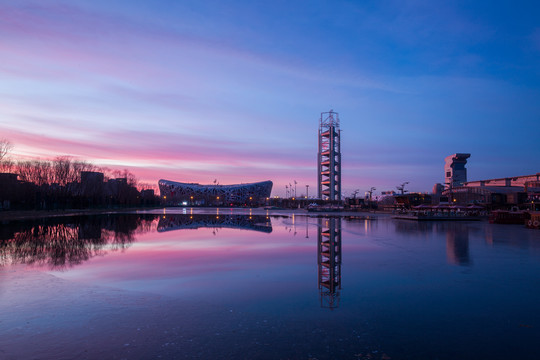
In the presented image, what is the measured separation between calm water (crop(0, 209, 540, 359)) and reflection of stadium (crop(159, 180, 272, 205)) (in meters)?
156

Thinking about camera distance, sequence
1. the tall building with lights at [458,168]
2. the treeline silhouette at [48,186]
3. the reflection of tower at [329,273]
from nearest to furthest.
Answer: the reflection of tower at [329,273], the treeline silhouette at [48,186], the tall building with lights at [458,168]

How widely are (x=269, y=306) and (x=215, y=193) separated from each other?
17007 centimetres

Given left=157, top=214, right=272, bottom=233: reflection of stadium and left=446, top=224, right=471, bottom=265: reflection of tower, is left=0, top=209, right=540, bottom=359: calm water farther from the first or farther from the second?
left=157, top=214, right=272, bottom=233: reflection of stadium

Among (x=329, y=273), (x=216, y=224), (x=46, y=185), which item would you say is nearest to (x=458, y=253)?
(x=329, y=273)

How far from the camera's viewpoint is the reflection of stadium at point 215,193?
173m

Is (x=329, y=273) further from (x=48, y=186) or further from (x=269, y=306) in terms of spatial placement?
(x=48, y=186)

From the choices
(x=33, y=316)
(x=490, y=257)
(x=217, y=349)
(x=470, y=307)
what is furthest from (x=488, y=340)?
(x=490, y=257)

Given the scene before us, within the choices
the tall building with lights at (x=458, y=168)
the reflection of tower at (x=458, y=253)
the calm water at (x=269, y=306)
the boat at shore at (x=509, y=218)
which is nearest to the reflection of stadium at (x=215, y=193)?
the tall building with lights at (x=458, y=168)

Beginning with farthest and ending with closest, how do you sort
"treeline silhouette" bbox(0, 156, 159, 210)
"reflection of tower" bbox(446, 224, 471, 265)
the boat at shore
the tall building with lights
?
the tall building with lights < "treeline silhouette" bbox(0, 156, 159, 210) < the boat at shore < "reflection of tower" bbox(446, 224, 471, 265)

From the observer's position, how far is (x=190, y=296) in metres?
8.29

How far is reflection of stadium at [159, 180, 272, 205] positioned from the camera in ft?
568

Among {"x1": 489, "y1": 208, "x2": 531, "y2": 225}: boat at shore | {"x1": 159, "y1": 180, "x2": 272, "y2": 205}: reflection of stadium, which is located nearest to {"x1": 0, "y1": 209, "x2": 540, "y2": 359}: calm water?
{"x1": 489, "y1": 208, "x2": 531, "y2": 225}: boat at shore

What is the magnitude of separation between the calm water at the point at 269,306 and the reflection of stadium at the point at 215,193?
510ft

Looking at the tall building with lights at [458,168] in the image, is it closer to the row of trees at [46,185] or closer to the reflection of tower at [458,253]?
the row of trees at [46,185]
